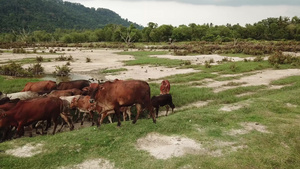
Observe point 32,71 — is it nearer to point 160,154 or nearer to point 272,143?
point 160,154

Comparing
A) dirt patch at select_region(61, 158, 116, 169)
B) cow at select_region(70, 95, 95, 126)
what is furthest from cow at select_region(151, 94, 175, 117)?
dirt patch at select_region(61, 158, 116, 169)

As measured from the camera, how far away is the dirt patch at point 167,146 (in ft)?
21.9

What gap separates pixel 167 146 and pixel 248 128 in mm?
3427

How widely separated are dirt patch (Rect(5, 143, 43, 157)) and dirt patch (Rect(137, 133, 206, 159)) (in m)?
3.11

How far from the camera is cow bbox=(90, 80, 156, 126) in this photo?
848 centimetres

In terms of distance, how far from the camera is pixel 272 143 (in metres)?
7.27

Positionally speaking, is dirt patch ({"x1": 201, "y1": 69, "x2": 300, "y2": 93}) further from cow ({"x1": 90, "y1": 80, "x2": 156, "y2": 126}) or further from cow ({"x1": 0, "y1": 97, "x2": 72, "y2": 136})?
cow ({"x1": 0, "y1": 97, "x2": 72, "y2": 136})

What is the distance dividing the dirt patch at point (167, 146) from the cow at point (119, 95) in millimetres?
1492

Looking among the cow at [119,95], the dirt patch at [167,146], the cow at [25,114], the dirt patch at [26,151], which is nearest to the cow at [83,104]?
the cow at [119,95]

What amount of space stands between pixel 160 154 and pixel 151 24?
10879cm

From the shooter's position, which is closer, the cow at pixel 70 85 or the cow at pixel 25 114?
the cow at pixel 25 114

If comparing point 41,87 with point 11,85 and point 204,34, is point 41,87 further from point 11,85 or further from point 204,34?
point 204,34

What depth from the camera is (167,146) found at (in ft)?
23.2

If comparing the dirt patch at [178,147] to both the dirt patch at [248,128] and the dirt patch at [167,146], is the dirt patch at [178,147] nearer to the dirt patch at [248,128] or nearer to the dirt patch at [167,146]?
the dirt patch at [167,146]
